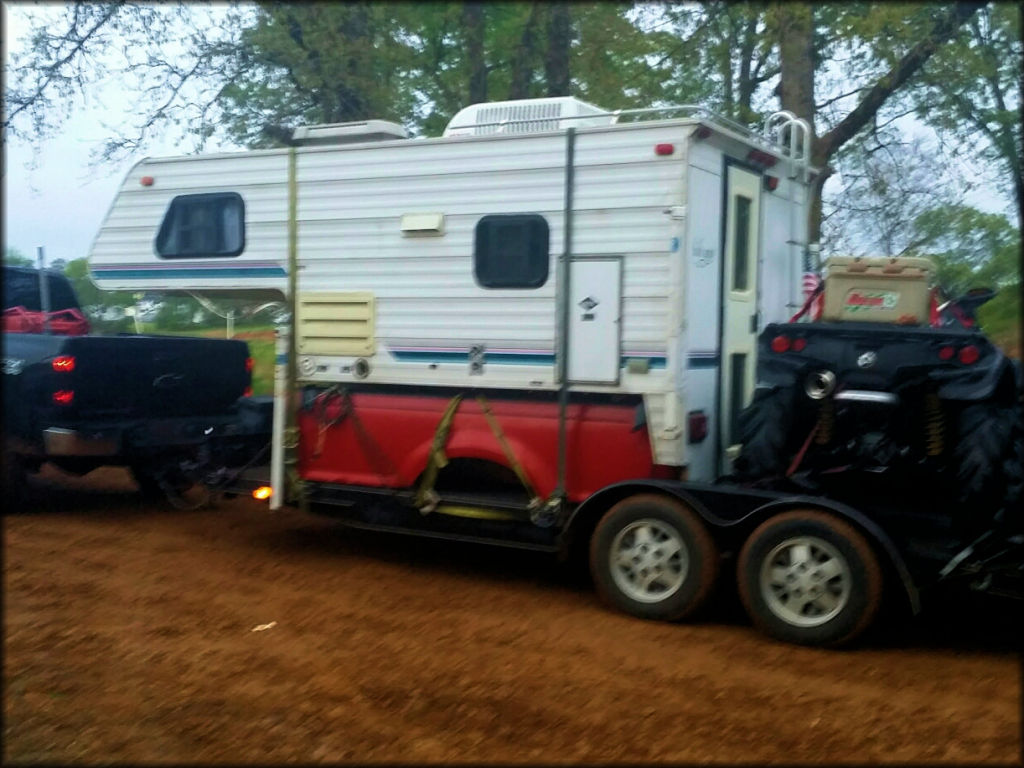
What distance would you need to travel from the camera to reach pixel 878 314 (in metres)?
6.73

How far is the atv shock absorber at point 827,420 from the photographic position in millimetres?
6230

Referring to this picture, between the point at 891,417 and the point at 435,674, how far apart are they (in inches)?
106

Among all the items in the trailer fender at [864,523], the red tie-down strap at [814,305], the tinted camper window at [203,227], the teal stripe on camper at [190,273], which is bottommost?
the trailer fender at [864,523]

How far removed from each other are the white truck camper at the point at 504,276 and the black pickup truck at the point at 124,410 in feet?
2.65

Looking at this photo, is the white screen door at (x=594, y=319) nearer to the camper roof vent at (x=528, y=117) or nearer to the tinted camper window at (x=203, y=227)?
the camper roof vent at (x=528, y=117)

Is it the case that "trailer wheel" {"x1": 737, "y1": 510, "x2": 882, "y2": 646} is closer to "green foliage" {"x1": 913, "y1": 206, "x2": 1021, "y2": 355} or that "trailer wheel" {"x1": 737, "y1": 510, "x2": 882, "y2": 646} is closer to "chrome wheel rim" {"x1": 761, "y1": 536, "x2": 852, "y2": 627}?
"chrome wheel rim" {"x1": 761, "y1": 536, "x2": 852, "y2": 627}

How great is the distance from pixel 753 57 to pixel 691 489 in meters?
7.66

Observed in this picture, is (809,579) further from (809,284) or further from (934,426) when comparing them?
(809,284)

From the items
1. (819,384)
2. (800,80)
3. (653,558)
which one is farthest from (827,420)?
(800,80)

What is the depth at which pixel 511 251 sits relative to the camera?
6.92m

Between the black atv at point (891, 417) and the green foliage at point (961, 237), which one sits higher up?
the green foliage at point (961, 237)

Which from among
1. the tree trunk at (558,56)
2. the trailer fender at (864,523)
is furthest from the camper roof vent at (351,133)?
the trailer fender at (864,523)

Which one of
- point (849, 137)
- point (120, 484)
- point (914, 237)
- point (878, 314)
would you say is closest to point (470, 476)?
point (878, 314)

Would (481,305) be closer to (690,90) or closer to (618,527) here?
(618,527)
